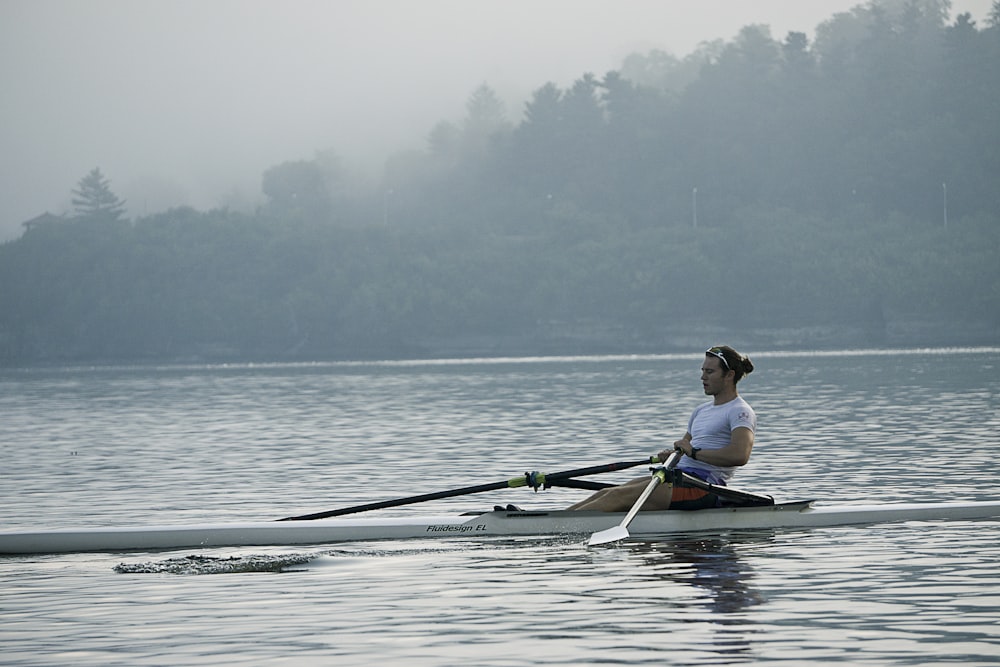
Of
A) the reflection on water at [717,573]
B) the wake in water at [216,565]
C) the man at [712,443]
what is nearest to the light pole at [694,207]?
the man at [712,443]

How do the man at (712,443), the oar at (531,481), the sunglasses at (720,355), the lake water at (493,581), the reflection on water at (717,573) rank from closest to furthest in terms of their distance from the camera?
the lake water at (493,581)
the reflection on water at (717,573)
the sunglasses at (720,355)
the man at (712,443)
the oar at (531,481)

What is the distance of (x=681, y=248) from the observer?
566 ft

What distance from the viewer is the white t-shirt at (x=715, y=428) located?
14.1 meters

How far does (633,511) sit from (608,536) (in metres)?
0.34


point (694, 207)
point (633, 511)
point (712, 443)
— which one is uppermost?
point (694, 207)

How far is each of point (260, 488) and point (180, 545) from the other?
8.18m

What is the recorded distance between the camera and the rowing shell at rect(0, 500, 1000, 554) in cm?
1456

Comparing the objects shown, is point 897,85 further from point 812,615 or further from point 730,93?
point 812,615

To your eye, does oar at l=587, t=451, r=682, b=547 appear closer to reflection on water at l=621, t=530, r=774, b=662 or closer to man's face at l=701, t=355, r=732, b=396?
reflection on water at l=621, t=530, r=774, b=662

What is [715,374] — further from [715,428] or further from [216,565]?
[216,565]

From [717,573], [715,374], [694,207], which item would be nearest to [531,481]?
[715,374]

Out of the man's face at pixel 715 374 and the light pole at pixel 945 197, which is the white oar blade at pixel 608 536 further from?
the light pole at pixel 945 197

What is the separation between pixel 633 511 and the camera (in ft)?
46.6

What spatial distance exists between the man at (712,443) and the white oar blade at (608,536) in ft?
1.83
